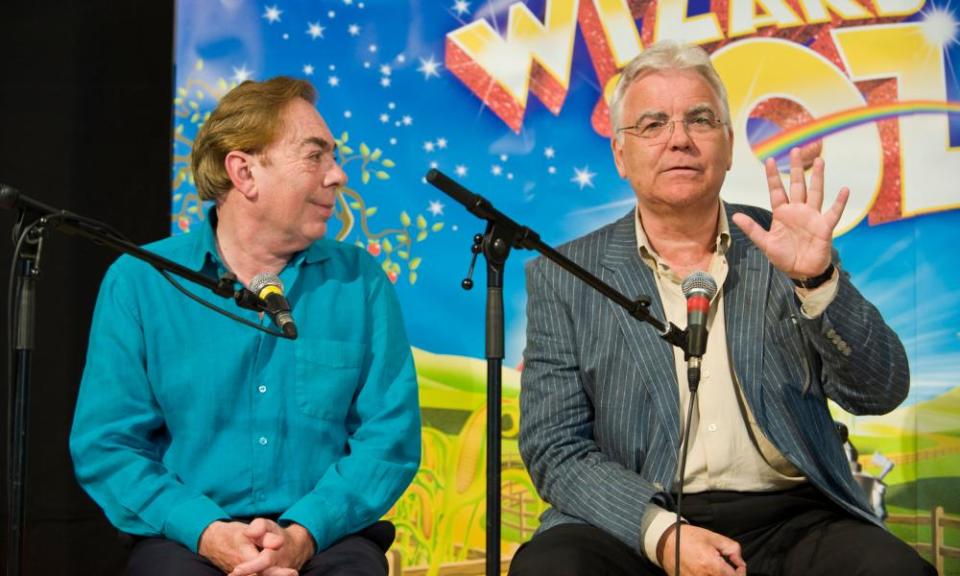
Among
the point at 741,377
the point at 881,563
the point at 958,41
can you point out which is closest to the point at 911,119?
the point at 958,41

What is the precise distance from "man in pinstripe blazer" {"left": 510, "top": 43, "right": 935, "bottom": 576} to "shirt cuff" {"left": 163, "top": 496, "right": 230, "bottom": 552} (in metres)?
0.71

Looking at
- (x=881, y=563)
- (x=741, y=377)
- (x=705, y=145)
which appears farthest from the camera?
(x=705, y=145)

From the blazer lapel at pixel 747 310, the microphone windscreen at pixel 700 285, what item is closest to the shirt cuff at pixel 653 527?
the blazer lapel at pixel 747 310

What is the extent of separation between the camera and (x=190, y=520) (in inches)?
104

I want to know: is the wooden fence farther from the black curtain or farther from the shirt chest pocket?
the black curtain

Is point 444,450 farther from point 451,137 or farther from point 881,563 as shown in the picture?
point 881,563

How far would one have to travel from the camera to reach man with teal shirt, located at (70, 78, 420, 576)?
268 centimetres

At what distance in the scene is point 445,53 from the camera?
4344 millimetres

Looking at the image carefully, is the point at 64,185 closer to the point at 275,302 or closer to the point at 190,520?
the point at 190,520

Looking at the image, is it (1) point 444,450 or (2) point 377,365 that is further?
(1) point 444,450

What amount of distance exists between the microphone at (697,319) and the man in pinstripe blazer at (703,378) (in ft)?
0.82

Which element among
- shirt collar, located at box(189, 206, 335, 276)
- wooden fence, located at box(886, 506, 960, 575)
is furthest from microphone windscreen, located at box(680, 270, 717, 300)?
wooden fence, located at box(886, 506, 960, 575)

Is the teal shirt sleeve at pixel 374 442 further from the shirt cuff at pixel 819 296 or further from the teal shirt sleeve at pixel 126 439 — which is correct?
the shirt cuff at pixel 819 296

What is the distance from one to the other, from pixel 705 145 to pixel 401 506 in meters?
1.96
